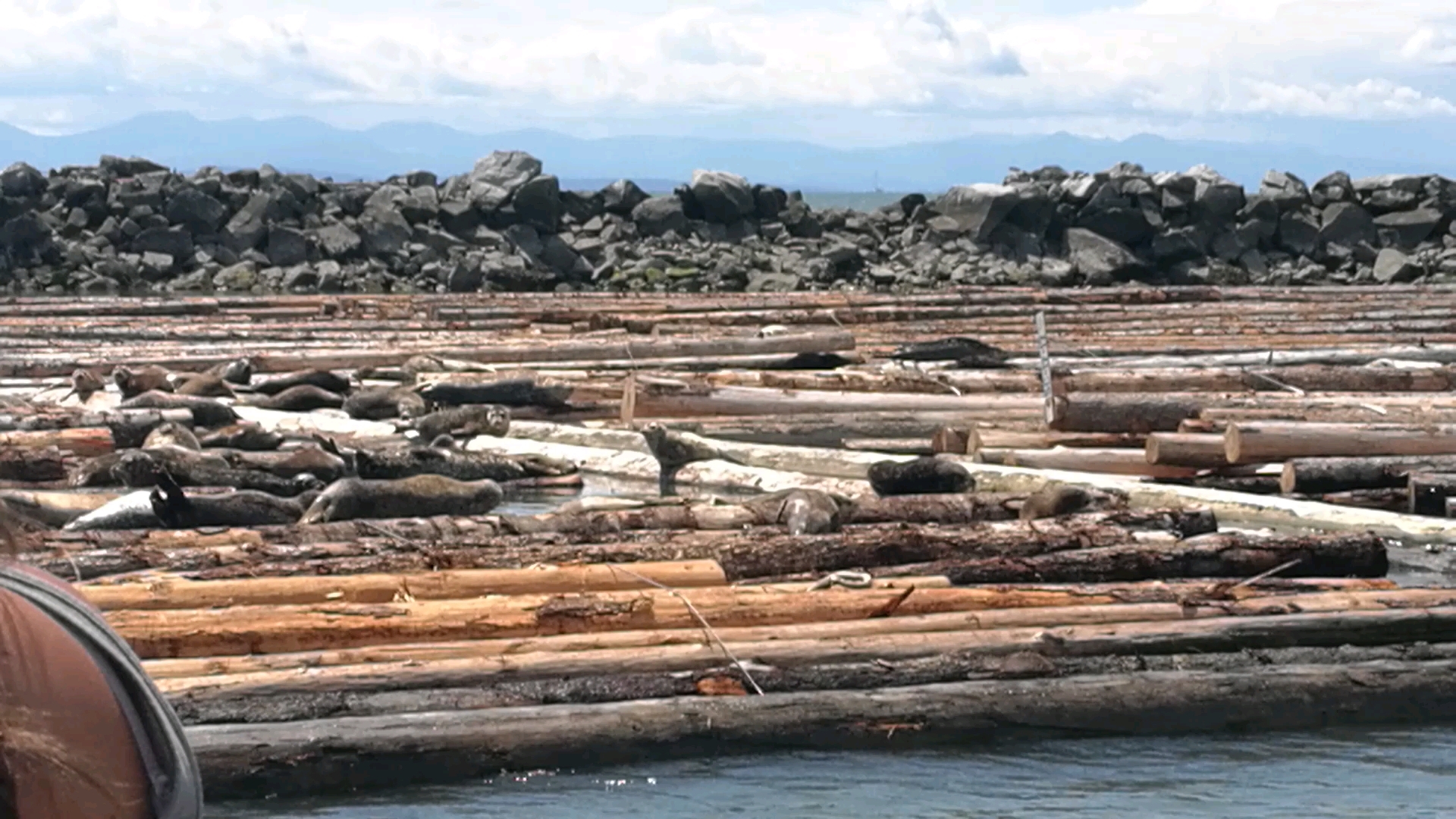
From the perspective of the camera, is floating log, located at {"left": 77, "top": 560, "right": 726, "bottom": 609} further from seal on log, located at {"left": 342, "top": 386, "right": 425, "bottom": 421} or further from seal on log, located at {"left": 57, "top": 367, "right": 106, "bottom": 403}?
seal on log, located at {"left": 57, "top": 367, "right": 106, "bottom": 403}

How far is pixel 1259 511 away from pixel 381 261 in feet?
96.7

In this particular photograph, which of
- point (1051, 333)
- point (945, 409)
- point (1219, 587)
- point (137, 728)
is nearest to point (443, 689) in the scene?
point (1219, 587)

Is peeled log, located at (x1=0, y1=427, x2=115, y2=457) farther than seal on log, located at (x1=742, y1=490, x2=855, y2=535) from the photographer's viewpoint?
Yes

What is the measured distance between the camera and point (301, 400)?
17422 millimetres

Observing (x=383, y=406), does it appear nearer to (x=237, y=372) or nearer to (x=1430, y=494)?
(x=237, y=372)

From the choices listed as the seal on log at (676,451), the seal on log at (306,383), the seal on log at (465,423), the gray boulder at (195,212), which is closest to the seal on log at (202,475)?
the seal on log at (465,423)

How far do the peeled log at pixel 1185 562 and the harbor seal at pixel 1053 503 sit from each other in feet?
4.27

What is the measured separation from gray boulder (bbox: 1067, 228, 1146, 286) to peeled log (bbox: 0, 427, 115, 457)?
26.2 metres

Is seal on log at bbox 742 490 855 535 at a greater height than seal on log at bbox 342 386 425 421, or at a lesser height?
greater

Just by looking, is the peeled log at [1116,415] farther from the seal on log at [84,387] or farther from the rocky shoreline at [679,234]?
the rocky shoreline at [679,234]

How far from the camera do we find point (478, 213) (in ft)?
137

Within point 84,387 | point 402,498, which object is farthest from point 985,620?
point 84,387

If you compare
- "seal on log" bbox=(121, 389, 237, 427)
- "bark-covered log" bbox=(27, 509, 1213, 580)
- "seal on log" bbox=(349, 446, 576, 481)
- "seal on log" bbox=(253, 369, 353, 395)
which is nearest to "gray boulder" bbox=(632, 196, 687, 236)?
"seal on log" bbox=(253, 369, 353, 395)

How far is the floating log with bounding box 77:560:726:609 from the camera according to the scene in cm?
855
